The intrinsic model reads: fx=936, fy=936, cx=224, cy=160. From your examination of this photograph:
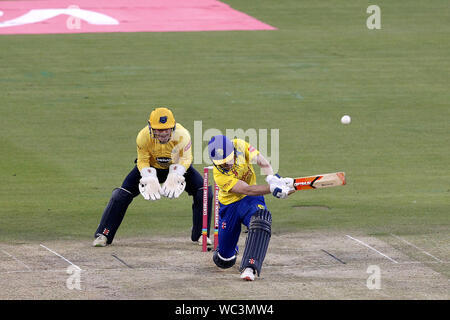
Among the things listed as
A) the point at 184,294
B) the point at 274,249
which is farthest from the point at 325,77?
the point at 184,294

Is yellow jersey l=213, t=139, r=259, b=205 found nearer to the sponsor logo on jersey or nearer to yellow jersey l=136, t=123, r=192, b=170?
yellow jersey l=136, t=123, r=192, b=170

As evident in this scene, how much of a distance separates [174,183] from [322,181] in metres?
2.67

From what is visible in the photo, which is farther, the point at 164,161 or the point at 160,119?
the point at 164,161

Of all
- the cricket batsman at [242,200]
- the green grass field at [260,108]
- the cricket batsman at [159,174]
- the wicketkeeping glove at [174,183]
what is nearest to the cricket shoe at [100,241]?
the cricket batsman at [159,174]

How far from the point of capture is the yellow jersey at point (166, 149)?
1342 cm

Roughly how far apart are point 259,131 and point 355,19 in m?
10.9

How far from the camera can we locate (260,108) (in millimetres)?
22547

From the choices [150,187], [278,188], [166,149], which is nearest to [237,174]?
[278,188]

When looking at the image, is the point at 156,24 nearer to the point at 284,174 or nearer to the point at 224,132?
the point at 224,132

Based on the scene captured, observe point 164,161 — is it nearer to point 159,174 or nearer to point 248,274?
point 159,174

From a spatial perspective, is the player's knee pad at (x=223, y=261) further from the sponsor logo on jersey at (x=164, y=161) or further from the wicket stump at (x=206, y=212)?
the sponsor logo on jersey at (x=164, y=161)

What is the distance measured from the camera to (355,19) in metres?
30.3

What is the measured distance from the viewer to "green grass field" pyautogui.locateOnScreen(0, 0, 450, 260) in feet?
52.0

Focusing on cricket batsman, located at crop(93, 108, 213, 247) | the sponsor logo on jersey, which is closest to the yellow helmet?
cricket batsman, located at crop(93, 108, 213, 247)
